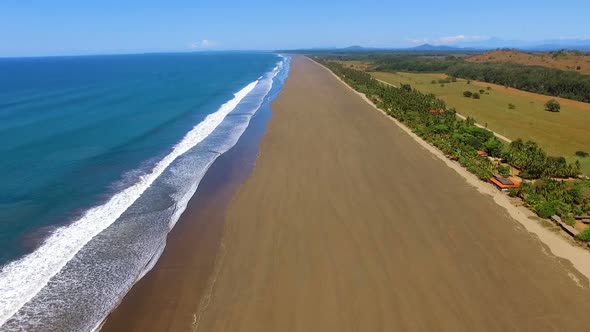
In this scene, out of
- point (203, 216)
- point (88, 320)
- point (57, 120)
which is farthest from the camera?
point (57, 120)

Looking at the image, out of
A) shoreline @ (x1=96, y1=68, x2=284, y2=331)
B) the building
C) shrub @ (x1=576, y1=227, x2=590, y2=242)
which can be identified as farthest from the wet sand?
shrub @ (x1=576, y1=227, x2=590, y2=242)

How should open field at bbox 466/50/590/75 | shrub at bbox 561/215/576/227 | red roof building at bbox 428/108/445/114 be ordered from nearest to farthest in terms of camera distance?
shrub at bbox 561/215/576/227, red roof building at bbox 428/108/445/114, open field at bbox 466/50/590/75

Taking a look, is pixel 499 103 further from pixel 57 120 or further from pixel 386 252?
pixel 57 120

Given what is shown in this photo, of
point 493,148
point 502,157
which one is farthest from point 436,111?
point 502,157

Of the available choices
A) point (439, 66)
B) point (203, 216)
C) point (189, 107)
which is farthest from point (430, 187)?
point (439, 66)

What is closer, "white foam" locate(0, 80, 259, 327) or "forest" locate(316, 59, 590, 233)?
"white foam" locate(0, 80, 259, 327)

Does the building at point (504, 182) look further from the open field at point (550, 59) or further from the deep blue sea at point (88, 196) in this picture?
the open field at point (550, 59)

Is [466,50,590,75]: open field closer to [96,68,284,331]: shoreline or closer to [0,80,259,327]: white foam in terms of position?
[96,68,284,331]: shoreline
